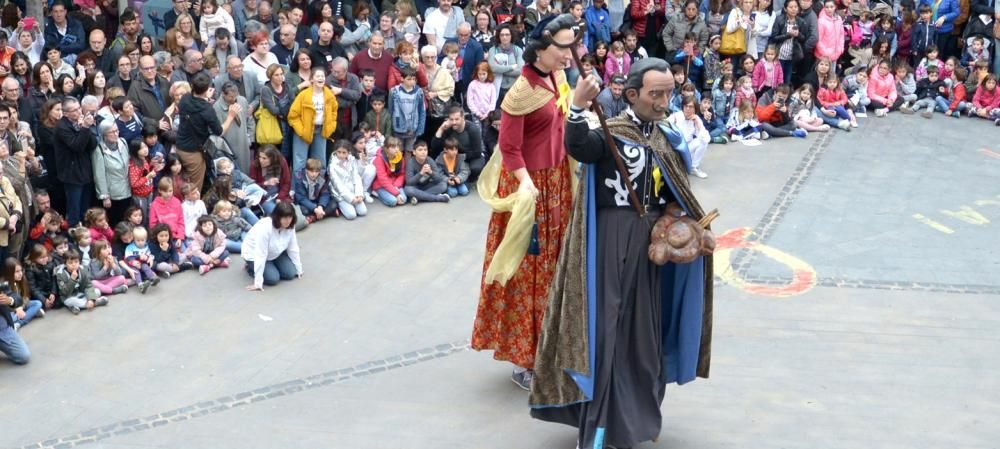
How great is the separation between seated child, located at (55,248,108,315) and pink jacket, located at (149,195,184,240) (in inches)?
38.6

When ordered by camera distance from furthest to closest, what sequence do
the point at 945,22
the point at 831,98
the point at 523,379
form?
the point at 945,22
the point at 831,98
the point at 523,379

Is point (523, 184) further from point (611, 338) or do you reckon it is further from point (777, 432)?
point (777, 432)

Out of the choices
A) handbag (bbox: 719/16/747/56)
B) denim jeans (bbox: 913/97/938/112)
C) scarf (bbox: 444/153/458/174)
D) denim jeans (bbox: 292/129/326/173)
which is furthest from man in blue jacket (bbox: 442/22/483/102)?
denim jeans (bbox: 913/97/938/112)

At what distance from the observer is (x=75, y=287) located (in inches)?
396

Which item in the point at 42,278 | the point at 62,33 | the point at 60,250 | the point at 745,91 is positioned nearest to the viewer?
the point at 42,278

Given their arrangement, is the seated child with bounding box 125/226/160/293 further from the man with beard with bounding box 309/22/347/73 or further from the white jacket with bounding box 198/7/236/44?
the white jacket with bounding box 198/7/236/44

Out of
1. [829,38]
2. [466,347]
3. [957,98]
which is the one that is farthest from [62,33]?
[957,98]

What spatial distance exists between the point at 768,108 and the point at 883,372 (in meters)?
6.46

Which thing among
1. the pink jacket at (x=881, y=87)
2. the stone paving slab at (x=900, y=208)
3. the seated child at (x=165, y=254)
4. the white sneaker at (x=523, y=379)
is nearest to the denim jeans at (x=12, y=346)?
the seated child at (x=165, y=254)

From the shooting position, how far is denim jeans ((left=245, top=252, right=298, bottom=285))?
34.4 feet

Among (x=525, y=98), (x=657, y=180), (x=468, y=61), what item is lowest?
(x=468, y=61)

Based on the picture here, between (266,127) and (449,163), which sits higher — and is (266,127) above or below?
above

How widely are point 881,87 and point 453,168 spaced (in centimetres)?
563

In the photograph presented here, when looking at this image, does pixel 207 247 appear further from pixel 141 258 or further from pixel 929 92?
pixel 929 92
